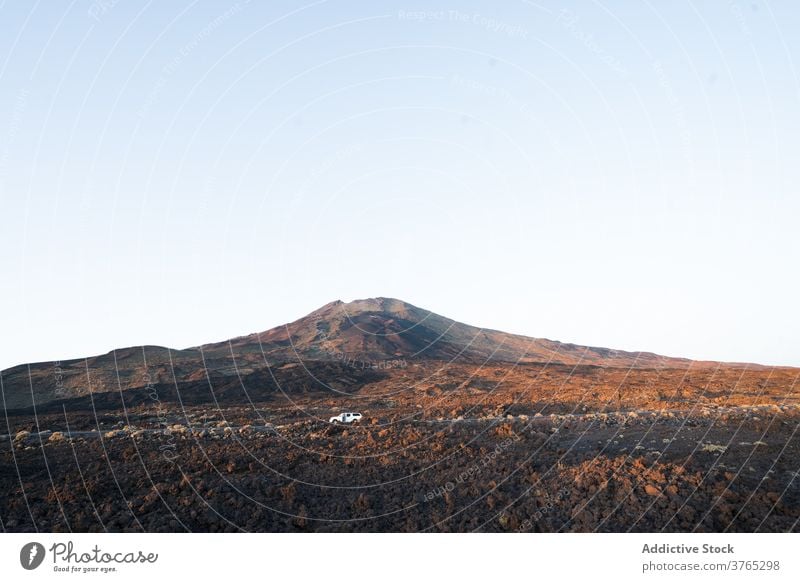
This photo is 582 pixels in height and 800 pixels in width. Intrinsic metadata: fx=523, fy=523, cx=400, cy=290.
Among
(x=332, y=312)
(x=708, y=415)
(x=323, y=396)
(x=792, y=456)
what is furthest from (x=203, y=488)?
(x=332, y=312)

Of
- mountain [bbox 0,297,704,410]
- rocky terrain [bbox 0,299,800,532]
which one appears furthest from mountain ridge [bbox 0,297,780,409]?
rocky terrain [bbox 0,299,800,532]

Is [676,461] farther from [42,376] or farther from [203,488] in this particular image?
[42,376]

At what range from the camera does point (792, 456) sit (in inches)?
907

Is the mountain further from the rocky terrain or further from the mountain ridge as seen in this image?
the rocky terrain

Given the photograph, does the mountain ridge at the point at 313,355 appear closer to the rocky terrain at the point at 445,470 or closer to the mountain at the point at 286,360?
the mountain at the point at 286,360

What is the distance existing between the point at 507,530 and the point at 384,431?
17.3 m

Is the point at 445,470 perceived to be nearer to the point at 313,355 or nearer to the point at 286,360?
the point at 286,360

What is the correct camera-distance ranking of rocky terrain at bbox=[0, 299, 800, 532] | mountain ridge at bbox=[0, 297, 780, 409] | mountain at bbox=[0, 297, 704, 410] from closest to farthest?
rocky terrain at bbox=[0, 299, 800, 532] < mountain at bbox=[0, 297, 704, 410] < mountain ridge at bbox=[0, 297, 780, 409]

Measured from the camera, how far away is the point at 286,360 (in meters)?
113

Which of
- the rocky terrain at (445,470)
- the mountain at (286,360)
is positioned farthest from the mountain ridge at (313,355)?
the rocky terrain at (445,470)

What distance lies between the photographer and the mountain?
293ft

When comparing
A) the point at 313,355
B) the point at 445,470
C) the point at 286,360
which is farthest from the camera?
the point at 313,355

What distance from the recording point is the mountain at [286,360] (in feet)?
293

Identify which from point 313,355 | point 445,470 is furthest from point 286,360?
point 445,470
